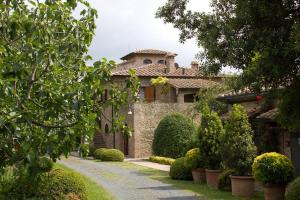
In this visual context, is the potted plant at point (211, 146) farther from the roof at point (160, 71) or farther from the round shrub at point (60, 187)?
the roof at point (160, 71)

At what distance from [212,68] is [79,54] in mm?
2859

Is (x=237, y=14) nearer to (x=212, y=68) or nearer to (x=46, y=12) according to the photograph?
(x=212, y=68)

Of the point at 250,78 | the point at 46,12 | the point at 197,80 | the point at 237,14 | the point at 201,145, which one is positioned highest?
the point at 197,80

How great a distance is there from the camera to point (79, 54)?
302 inches

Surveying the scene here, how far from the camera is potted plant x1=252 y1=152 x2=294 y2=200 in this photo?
43.8 feet

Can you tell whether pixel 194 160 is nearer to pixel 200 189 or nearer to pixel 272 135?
pixel 200 189

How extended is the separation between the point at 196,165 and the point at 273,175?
5826 mm

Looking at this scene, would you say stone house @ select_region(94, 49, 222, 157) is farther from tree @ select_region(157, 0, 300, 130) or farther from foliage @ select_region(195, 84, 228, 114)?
tree @ select_region(157, 0, 300, 130)

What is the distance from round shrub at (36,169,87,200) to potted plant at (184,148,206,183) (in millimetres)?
7081

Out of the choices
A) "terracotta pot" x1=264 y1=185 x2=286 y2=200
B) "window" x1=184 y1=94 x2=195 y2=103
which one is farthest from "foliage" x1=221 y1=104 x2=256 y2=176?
"window" x1=184 y1=94 x2=195 y2=103

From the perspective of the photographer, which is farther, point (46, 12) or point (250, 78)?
point (250, 78)

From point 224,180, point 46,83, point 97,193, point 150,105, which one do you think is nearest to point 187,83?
point 150,105

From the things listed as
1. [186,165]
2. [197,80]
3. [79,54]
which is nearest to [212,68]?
[79,54]

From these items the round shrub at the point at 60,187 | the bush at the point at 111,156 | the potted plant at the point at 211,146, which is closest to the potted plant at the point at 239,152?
the potted plant at the point at 211,146
